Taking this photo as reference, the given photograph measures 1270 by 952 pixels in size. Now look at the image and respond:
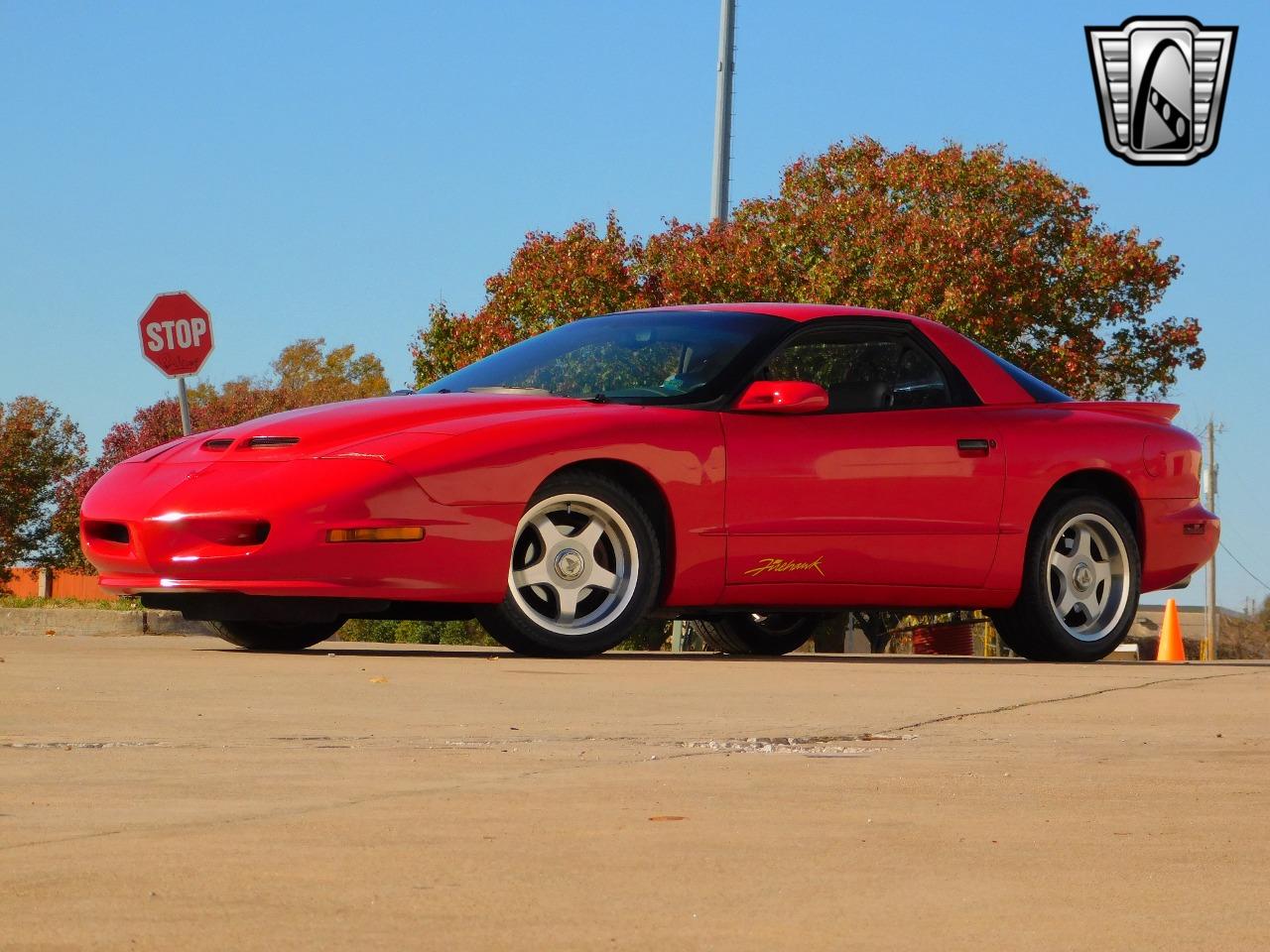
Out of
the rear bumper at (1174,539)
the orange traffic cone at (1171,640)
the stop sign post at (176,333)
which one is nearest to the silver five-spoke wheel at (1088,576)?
the rear bumper at (1174,539)

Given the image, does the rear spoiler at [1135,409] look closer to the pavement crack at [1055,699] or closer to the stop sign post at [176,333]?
the pavement crack at [1055,699]

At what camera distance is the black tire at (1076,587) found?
31.8 ft

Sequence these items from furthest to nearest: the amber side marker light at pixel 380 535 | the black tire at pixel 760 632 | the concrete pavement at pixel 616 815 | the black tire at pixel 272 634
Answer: the black tire at pixel 760 632 → the black tire at pixel 272 634 → the amber side marker light at pixel 380 535 → the concrete pavement at pixel 616 815

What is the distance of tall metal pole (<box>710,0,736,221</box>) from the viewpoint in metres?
25.3

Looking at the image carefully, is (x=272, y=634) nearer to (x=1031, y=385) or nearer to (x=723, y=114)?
(x=1031, y=385)

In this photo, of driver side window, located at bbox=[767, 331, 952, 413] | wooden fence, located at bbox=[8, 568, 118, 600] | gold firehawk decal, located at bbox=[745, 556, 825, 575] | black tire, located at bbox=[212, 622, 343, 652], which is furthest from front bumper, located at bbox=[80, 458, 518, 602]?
wooden fence, located at bbox=[8, 568, 118, 600]

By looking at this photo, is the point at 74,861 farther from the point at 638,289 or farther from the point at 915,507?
the point at 638,289

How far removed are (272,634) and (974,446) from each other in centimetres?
330

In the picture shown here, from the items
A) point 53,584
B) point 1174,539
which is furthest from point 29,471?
point 1174,539

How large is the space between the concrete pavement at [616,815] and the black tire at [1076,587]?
2.49m

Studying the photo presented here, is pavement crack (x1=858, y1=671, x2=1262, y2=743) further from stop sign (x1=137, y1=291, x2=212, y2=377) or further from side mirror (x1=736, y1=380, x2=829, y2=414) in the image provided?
stop sign (x1=137, y1=291, x2=212, y2=377)

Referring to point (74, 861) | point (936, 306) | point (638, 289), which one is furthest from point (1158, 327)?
point (74, 861)

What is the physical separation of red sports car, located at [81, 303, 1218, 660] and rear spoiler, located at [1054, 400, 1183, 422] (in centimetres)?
2

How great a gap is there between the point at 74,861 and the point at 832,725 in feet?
9.15
